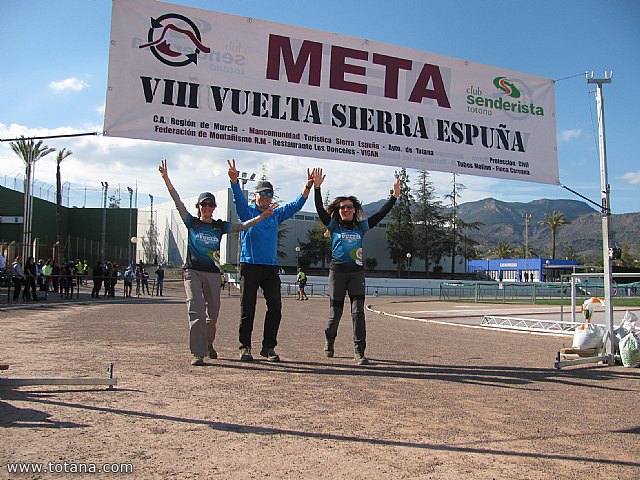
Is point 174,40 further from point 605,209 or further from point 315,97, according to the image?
point 605,209

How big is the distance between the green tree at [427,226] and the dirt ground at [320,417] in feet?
237

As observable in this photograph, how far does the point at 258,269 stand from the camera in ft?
21.4

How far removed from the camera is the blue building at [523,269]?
72.1 m

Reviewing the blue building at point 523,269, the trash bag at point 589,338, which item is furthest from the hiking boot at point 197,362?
the blue building at point 523,269

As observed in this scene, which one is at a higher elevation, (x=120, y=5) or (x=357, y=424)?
(x=120, y=5)

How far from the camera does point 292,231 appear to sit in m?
76.2

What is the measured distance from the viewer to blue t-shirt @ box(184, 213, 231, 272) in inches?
243

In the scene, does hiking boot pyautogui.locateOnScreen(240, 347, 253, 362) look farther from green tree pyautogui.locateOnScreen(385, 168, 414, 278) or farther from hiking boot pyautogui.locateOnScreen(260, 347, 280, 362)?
green tree pyautogui.locateOnScreen(385, 168, 414, 278)

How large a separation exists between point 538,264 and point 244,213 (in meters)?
73.0

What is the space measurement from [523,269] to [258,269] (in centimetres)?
7456

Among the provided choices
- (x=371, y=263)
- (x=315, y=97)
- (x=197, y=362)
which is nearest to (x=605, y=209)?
(x=315, y=97)

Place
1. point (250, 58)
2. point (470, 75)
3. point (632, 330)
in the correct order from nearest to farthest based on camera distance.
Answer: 1. point (250, 58)
2. point (632, 330)
3. point (470, 75)

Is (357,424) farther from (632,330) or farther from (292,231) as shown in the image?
(292,231)

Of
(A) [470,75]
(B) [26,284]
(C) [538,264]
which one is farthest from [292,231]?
(A) [470,75]
